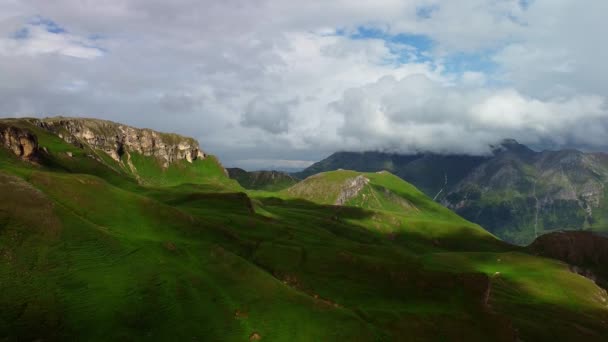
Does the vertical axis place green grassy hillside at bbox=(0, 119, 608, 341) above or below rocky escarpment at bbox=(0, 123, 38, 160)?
below

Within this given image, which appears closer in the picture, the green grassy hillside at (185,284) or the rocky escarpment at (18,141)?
the green grassy hillside at (185,284)

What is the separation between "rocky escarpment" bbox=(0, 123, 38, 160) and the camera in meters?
169

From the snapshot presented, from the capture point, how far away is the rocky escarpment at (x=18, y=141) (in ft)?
555

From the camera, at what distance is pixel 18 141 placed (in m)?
177

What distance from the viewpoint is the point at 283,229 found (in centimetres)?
14362

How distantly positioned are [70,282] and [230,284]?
25.8 metres

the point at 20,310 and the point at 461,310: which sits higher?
the point at 20,310

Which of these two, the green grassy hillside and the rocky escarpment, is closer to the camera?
the green grassy hillside

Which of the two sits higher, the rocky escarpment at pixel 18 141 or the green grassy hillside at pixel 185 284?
the rocky escarpment at pixel 18 141

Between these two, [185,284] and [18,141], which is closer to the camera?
[185,284]

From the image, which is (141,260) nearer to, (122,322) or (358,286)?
(122,322)

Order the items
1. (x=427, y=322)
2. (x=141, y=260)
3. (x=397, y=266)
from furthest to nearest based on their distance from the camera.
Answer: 1. (x=397, y=266)
2. (x=427, y=322)
3. (x=141, y=260)

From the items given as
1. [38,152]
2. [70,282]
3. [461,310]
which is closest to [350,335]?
[461,310]

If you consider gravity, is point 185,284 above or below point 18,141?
below
